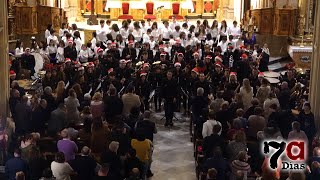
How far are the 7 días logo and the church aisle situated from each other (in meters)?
2.32

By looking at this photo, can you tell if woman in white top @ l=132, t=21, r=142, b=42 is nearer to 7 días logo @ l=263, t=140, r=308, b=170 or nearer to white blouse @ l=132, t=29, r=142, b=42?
white blouse @ l=132, t=29, r=142, b=42

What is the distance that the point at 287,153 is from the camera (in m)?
10.5

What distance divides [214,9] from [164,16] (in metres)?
2.64

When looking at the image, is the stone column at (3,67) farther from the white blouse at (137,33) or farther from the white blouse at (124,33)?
the white blouse at (137,33)

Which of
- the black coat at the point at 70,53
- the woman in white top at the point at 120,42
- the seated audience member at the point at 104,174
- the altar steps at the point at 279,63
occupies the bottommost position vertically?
the seated audience member at the point at 104,174

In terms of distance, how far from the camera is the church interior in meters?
10.5

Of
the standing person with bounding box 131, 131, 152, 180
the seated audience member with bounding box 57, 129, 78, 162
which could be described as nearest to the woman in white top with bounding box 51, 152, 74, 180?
the seated audience member with bounding box 57, 129, 78, 162

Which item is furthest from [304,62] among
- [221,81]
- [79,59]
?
[79,59]

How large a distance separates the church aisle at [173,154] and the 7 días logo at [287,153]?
2.32 metres

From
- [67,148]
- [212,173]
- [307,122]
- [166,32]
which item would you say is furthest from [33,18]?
[212,173]

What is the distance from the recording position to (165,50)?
771 inches

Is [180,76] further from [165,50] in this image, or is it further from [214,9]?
[214,9]

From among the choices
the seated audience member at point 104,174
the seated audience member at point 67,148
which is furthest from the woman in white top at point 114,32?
the seated audience member at point 104,174

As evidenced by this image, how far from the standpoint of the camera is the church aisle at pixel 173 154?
12.9 m
